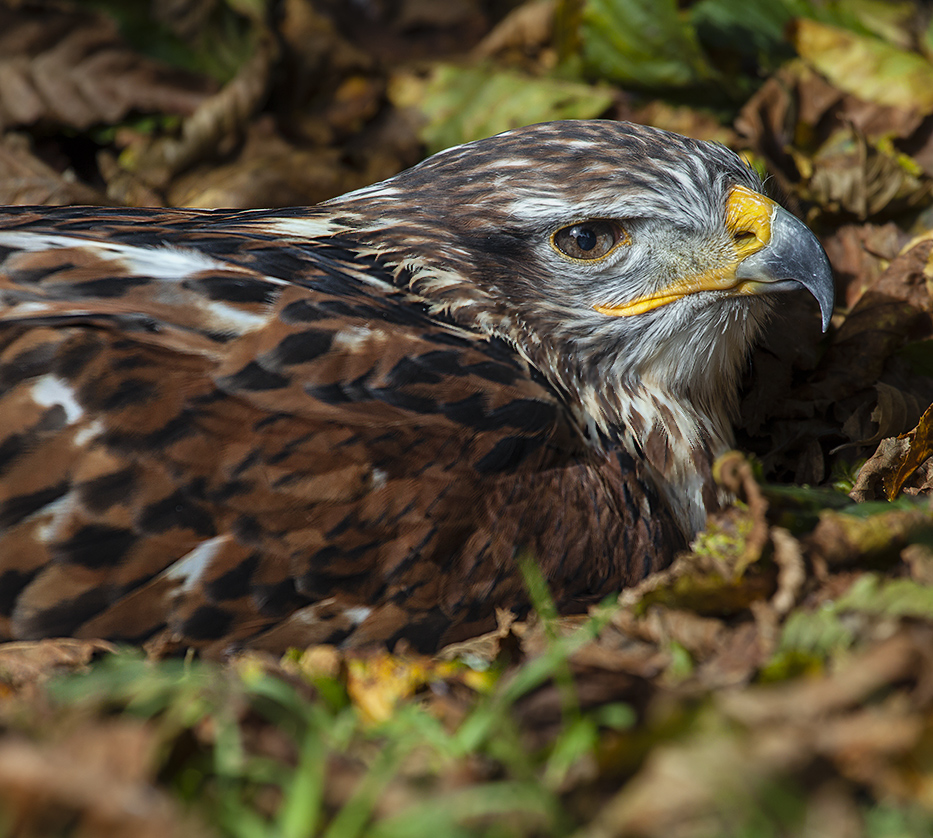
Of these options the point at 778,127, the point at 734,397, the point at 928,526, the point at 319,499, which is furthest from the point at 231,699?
the point at 778,127

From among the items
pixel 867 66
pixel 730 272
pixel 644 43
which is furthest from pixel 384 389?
pixel 867 66

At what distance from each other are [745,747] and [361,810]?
552mm

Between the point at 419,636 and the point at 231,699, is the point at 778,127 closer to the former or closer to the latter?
the point at 419,636

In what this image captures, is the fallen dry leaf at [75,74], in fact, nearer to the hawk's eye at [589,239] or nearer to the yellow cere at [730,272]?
the hawk's eye at [589,239]

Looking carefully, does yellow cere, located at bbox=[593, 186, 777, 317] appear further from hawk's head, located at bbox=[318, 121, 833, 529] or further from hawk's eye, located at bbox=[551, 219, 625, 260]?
hawk's eye, located at bbox=[551, 219, 625, 260]

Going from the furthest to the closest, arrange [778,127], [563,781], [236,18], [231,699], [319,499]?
[236,18]
[778,127]
[319,499]
[231,699]
[563,781]

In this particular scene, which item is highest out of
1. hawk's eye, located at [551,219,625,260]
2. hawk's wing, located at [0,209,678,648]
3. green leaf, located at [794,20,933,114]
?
green leaf, located at [794,20,933,114]

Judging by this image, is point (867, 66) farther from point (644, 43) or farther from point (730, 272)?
point (730, 272)

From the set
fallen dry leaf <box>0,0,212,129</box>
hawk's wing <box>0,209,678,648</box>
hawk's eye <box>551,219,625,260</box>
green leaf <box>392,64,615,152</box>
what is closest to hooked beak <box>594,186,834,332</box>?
hawk's eye <box>551,219,625,260</box>

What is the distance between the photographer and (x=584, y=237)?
3.01 m

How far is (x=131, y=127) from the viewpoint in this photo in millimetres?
5043

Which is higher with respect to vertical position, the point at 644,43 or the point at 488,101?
the point at 644,43

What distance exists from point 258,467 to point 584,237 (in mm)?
1271

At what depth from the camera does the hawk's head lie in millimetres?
2963
